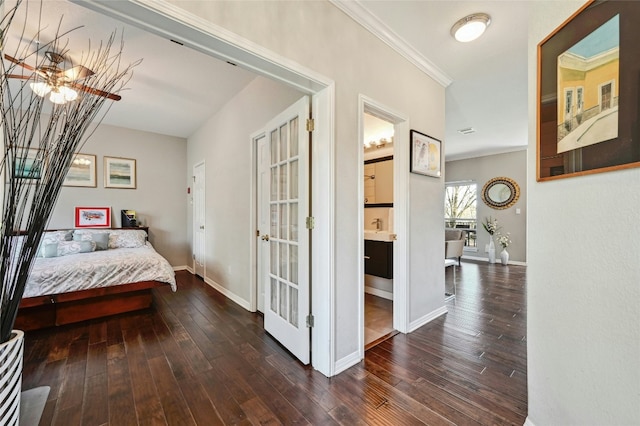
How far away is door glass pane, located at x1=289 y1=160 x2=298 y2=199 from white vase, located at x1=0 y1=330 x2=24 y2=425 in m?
1.60

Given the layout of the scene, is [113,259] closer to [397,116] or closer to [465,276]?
[397,116]

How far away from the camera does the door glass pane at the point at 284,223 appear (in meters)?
2.18

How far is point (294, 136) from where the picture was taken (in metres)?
2.10

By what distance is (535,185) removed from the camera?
4.15 ft

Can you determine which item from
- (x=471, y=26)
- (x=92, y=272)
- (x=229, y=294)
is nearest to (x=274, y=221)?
(x=229, y=294)

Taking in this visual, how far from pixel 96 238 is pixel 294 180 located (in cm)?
359

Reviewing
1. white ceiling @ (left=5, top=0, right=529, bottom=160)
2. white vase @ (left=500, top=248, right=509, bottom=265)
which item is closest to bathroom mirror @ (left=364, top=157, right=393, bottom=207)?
white ceiling @ (left=5, top=0, right=529, bottom=160)

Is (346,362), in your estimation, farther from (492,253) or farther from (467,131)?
(492,253)

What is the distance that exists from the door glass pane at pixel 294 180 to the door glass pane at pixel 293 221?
0.08 meters

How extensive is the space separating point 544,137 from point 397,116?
1341 mm

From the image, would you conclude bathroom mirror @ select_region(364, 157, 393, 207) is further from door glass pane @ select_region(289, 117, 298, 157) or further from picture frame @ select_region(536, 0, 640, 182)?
picture frame @ select_region(536, 0, 640, 182)

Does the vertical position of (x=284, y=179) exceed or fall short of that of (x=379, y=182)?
it falls short

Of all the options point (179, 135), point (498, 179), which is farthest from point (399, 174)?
point (498, 179)

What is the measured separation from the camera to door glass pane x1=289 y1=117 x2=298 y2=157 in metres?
2.07
